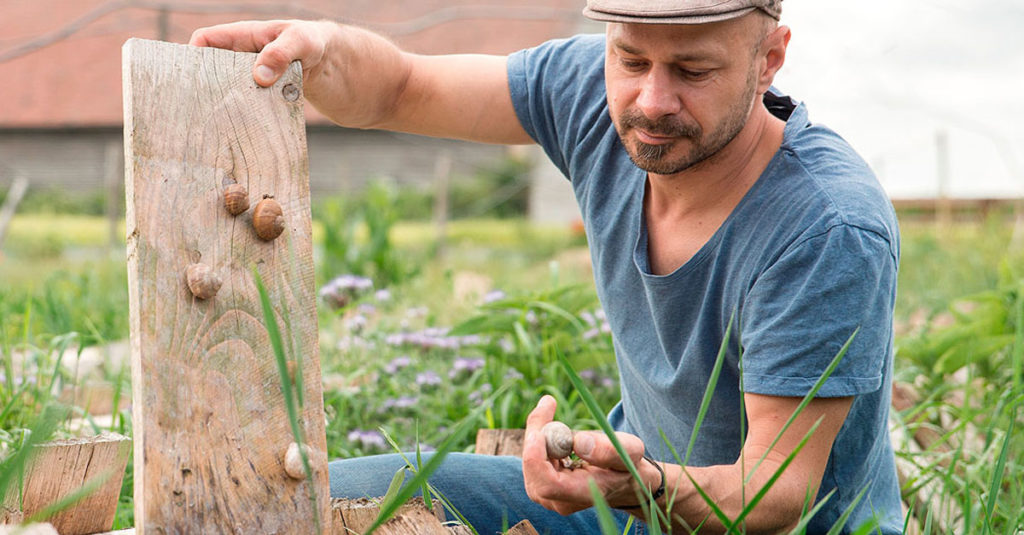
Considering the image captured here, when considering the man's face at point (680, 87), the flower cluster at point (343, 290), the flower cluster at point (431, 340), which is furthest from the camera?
the flower cluster at point (343, 290)

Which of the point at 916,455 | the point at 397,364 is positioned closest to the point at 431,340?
the point at 397,364

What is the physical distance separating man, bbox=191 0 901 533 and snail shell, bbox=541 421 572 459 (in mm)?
12

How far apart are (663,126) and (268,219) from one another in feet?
2.12

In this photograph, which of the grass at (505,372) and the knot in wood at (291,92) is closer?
the knot in wood at (291,92)

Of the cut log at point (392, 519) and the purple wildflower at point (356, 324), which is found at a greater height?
the cut log at point (392, 519)

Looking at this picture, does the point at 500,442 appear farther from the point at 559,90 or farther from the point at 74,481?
the point at 74,481

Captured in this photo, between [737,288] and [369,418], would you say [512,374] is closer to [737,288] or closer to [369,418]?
[369,418]

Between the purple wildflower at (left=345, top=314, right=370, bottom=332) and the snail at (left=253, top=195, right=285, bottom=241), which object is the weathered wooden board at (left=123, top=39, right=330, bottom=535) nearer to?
the snail at (left=253, top=195, right=285, bottom=241)

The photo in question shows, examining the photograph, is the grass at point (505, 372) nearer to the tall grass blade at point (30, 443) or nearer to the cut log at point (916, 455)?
the cut log at point (916, 455)

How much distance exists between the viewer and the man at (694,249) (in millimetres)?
1377

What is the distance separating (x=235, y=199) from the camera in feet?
4.06

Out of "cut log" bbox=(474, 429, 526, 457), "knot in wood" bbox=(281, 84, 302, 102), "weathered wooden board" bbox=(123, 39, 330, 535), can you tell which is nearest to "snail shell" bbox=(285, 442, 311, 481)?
"weathered wooden board" bbox=(123, 39, 330, 535)

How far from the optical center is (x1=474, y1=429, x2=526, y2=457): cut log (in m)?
2.09

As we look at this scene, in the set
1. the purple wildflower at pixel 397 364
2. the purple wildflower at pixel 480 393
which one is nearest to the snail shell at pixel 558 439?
the purple wildflower at pixel 480 393
